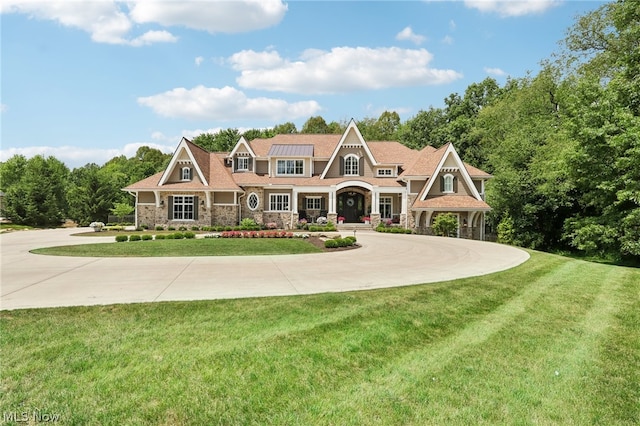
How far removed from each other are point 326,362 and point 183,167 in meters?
29.1

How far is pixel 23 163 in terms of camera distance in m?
70.1

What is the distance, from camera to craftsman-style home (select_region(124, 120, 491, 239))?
2939 cm

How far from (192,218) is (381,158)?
17284 millimetres

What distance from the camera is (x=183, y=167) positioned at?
101 feet

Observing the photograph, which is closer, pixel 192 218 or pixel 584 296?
pixel 584 296

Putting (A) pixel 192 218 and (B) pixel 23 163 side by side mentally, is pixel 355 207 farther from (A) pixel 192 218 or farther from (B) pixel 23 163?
(B) pixel 23 163

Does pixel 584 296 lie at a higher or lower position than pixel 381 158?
lower

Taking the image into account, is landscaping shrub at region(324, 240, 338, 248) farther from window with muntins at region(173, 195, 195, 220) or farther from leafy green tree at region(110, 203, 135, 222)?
leafy green tree at region(110, 203, 135, 222)

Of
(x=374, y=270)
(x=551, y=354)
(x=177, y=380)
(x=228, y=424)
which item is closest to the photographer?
(x=228, y=424)

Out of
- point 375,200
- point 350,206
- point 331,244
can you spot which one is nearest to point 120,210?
point 350,206

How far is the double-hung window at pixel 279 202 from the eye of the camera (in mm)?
31781

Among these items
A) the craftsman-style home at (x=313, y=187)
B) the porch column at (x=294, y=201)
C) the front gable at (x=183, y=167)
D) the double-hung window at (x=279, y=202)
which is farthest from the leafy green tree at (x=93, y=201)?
the porch column at (x=294, y=201)

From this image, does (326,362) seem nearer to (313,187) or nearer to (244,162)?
(313,187)

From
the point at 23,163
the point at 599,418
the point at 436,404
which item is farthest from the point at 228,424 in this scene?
the point at 23,163
